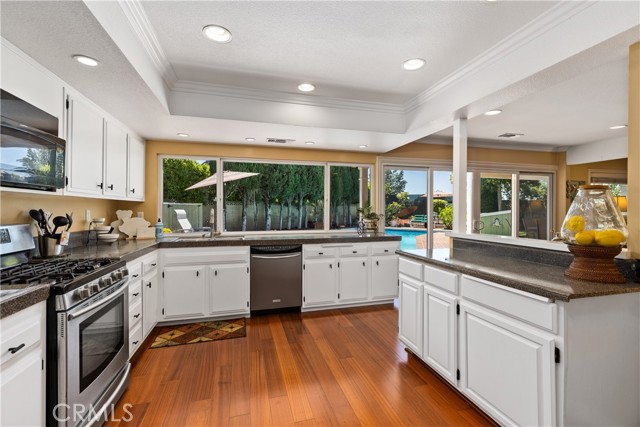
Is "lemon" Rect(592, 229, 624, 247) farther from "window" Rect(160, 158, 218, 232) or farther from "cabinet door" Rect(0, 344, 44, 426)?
"window" Rect(160, 158, 218, 232)

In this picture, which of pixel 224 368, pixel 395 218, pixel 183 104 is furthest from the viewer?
pixel 395 218

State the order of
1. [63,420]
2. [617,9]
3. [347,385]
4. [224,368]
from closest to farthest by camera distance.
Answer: [63,420] < [617,9] < [347,385] < [224,368]

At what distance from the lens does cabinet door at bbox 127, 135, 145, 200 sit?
3.24 meters

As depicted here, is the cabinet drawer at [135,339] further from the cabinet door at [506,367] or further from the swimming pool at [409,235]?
the swimming pool at [409,235]

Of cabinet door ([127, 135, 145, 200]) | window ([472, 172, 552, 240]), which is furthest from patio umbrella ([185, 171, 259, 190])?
window ([472, 172, 552, 240])

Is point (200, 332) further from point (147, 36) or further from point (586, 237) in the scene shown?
point (586, 237)

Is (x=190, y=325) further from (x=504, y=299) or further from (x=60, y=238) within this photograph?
(x=504, y=299)

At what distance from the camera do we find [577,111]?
138 inches

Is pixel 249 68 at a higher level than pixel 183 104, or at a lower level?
higher

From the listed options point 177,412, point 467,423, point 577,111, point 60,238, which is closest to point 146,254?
point 60,238

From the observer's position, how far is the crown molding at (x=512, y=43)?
173 centimetres

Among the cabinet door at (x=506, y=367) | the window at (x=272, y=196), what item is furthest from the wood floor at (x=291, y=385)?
the window at (x=272, y=196)

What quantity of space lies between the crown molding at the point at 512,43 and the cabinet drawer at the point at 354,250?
1865 mm

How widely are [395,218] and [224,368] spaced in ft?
11.0
